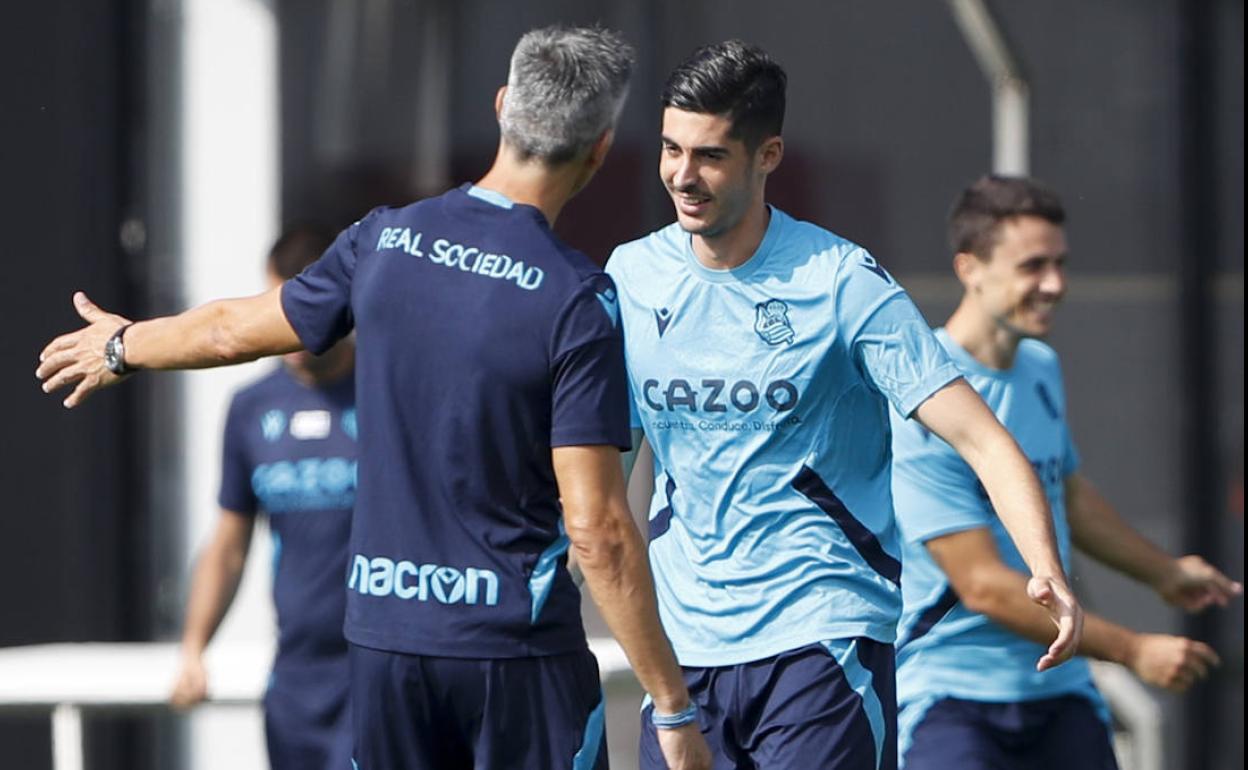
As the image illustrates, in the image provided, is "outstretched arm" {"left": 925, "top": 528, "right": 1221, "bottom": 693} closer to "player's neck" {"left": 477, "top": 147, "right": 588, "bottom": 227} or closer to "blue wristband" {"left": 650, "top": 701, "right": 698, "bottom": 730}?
"blue wristband" {"left": 650, "top": 701, "right": 698, "bottom": 730}

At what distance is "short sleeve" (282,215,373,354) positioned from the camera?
137 inches

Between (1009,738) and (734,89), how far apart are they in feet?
5.06

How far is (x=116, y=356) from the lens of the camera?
11.5 ft

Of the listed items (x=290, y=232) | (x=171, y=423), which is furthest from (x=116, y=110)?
(x=290, y=232)

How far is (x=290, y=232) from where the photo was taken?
208 inches

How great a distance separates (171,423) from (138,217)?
2.21 feet

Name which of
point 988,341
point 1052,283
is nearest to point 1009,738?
point 988,341

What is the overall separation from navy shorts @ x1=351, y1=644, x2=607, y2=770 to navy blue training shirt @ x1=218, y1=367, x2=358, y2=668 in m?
1.53

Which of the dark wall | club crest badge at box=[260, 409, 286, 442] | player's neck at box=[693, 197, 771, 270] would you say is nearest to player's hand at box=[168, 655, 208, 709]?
club crest badge at box=[260, 409, 286, 442]

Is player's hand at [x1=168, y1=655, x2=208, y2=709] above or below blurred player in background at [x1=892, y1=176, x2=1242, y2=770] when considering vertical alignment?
below

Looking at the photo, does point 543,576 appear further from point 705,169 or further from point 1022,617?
point 1022,617

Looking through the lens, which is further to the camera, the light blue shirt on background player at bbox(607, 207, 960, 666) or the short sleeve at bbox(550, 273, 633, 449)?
the light blue shirt on background player at bbox(607, 207, 960, 666)

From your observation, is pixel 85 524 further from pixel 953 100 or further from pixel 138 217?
pixel 953 100

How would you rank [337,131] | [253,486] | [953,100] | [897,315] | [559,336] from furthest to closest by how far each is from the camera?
1. [337,131]
2. [953,100]
3. [253,486]
4. [897,315]
5. [559,336]
